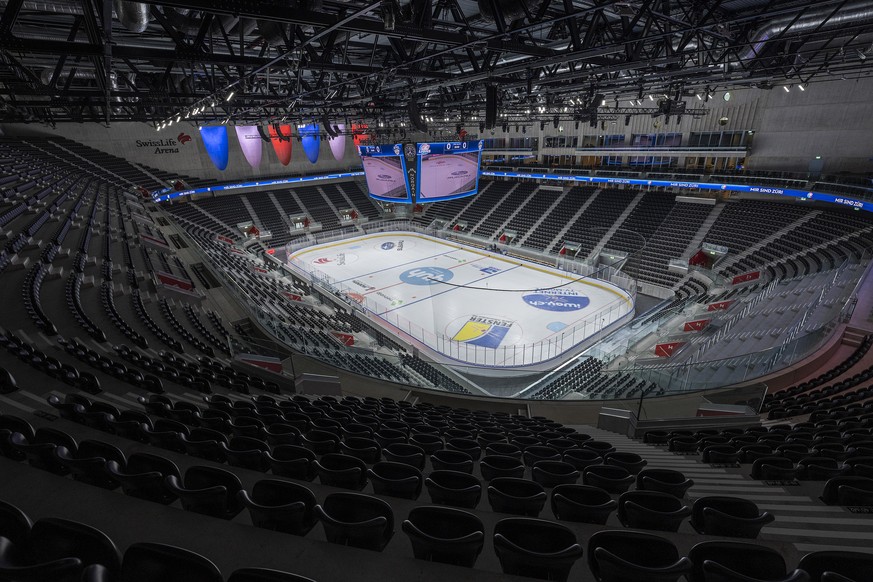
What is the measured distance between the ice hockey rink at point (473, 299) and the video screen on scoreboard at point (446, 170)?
19.0ft

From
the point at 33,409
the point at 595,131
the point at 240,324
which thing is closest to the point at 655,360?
the point at 240,324

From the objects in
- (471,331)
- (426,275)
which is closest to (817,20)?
(471,331)

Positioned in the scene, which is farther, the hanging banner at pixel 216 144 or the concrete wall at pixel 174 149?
the hanging banner at pixel 216 144

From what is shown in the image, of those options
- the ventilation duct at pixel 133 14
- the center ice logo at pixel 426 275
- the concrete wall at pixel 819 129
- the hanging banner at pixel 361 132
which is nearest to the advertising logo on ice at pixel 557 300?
the center ice logo at pixel 426 275

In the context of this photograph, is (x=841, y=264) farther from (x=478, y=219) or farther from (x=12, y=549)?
(x=478, y=219)

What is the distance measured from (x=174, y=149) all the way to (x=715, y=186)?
141 feet

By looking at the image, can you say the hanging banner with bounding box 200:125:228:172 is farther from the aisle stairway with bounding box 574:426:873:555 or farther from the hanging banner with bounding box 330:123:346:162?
the aisle stairway with bounding box 574:426:873:555

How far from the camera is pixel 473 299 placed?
24031 millimetres

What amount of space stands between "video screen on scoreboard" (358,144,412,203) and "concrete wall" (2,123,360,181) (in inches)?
806

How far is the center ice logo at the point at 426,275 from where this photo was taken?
27266 mm

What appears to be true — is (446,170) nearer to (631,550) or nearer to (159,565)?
(631,550)

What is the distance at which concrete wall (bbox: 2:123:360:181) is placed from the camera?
107 feet

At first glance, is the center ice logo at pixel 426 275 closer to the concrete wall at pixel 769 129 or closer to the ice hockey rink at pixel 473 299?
the ice hockey rink at pixel 473 299

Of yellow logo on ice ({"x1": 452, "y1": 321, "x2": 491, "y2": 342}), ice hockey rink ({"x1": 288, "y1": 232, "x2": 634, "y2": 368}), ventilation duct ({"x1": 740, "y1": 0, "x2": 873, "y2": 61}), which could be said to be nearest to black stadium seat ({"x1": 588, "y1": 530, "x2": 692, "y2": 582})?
ventilation duct ({"x1": 740, "y1": 0, "x2": 873, "y2": 61})
